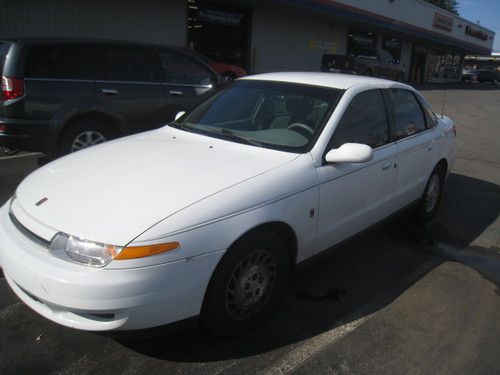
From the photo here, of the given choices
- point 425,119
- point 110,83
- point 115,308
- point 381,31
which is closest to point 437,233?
point 425,119

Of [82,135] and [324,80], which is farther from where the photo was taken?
[82,135]

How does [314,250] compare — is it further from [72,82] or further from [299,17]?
[299,17]

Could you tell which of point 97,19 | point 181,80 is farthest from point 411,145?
point 97,19

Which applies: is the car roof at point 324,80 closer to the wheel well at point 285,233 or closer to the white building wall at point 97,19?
the wheel well at point 285,233

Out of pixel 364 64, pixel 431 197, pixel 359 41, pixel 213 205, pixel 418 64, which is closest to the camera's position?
pixel 213 205

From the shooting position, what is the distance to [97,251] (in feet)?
8.18

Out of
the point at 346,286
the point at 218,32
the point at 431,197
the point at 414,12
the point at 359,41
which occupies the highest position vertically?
the point at 414,12

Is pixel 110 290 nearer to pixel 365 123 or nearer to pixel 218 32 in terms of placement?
pixel 365 123

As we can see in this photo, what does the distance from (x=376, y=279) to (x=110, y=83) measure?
14.3 feet

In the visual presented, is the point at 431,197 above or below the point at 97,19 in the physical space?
below

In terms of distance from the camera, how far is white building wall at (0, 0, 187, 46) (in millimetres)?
13719

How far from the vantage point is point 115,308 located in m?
2.46

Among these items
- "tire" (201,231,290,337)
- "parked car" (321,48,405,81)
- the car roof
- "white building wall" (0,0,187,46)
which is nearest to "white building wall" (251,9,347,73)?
"parked car" (321,48,405,81)

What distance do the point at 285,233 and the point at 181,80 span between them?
468 cm
